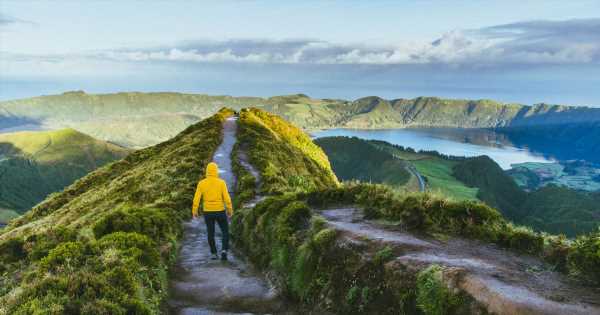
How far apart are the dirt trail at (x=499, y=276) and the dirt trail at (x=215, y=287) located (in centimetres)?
335

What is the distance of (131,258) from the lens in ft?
38.3

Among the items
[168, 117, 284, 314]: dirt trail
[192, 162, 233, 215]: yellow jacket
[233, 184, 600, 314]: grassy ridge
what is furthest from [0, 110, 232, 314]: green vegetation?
[233, 184, 600, 314]: grassy ridge

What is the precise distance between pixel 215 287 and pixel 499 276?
8.71 m

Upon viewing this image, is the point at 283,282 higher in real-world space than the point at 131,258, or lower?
lower

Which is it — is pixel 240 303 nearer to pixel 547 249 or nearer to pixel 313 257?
pixel 313 257

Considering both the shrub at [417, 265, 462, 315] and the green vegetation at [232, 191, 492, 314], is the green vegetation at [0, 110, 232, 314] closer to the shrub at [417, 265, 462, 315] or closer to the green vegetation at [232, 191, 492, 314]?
the green vegetation at [232, 191, 492, 314]

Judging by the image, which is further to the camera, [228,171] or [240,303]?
[228,171]

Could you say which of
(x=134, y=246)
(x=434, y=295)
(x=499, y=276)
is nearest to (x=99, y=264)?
(x=134, y=246)

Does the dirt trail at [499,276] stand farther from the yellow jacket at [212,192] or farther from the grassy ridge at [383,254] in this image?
the yellow jacket at [212,192]

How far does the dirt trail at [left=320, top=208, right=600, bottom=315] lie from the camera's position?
7148 mm

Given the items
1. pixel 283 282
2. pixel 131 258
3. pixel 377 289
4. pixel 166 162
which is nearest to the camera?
pixel 377 289

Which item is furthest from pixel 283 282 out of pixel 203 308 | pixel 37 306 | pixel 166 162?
pixel 166 162

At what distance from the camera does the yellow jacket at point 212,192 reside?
1642 centimetres

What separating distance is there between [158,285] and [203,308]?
4.70ft
